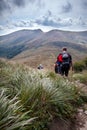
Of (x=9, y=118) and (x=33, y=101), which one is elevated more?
(x=9, y=118)

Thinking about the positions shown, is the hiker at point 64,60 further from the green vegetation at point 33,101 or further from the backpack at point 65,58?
the green vegetation at point 33,101

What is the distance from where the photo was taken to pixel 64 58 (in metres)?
12.2

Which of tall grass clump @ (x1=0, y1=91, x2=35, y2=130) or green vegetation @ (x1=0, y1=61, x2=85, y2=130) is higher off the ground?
tall grass clump @ (x1=0, y1=91, x2=35, y2=130)

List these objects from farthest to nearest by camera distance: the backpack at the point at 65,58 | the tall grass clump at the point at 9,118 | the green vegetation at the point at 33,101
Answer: the backpack at the point at 65,58
the green vegetation at the point at 33,101
the tall grass clump at the point at 9,118

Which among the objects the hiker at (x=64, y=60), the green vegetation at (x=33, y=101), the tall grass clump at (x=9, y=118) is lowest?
the hiker at (x=64, y=60)

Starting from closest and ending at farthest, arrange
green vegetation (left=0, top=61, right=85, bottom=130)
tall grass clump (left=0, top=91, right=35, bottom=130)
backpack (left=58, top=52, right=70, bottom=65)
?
tall grass clump (left=0, top=91, right=35, bottom=130), green vegetation (left=0, top=61, right=85, bottom=130), backpack (left=58, top=52, right=70, bottom=65)

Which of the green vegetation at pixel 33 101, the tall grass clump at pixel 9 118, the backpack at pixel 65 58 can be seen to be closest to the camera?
the tall grass clump at pixel 9 118

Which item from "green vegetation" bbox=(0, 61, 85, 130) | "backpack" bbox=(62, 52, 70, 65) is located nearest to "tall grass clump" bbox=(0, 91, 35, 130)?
"green vegetation" bbox=(0, 61, 85, 130)

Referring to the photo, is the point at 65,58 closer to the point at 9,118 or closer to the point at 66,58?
the point at 66,58

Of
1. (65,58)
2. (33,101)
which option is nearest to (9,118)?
(33,101)

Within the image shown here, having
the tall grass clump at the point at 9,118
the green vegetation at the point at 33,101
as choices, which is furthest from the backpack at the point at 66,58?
the tall grass clump at the point at 9,118

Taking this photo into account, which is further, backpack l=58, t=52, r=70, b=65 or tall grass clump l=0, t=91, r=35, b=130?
backpack l=58, t=52, r=70, b=65

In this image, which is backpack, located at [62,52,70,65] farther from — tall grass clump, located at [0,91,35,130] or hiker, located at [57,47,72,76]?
tall grass clump, located at [0,91,35,130]

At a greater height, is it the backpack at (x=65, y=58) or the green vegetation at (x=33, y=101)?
the green vegetation at (x=33, y=101)
